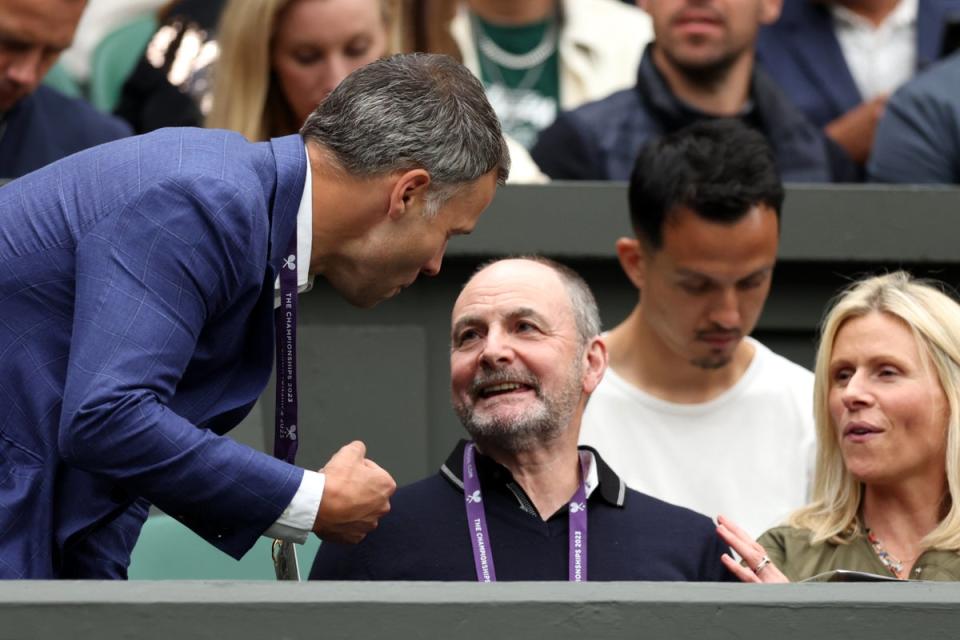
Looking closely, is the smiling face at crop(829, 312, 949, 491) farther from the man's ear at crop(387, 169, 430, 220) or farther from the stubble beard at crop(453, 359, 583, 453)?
the man's ear at crop(387, 169, 430, 220)

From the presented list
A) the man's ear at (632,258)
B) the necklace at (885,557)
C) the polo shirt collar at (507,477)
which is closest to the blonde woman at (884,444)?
the necklace at (885,557)

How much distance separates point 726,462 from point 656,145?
81 cm

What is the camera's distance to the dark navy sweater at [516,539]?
3418 mm

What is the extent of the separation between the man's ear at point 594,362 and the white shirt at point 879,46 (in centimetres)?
207

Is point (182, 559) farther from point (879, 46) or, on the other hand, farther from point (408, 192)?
point (879, 46)

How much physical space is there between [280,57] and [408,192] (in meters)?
1.89

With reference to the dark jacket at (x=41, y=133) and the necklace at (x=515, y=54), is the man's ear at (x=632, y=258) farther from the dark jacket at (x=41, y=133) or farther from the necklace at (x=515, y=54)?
the dark jacket at (x=41, y=133)

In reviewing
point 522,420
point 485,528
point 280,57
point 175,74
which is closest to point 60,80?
point 175,74

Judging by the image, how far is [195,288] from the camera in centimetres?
266

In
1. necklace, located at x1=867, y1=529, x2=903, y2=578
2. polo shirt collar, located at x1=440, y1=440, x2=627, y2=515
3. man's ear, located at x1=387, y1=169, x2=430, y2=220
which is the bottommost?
necklace, located at x1=867, y1=529, x2=903, y2=578

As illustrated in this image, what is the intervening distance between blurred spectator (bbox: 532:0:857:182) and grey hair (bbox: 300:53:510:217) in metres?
1.98

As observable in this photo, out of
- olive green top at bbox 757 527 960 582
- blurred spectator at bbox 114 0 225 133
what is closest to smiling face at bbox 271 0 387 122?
blurred spectator at bbox 114 0 225 133

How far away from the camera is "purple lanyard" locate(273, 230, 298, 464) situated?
2871 millimetres
